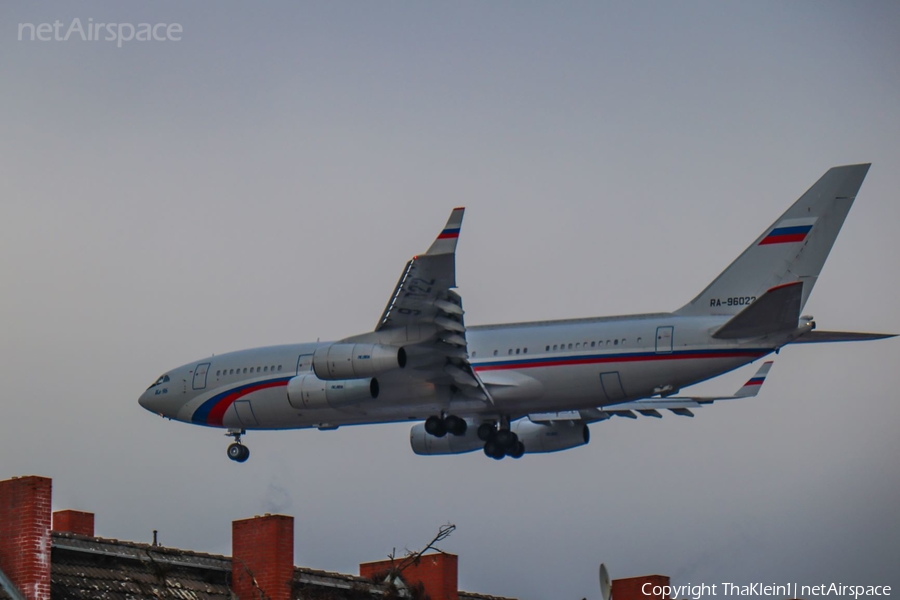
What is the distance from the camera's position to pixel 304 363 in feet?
137

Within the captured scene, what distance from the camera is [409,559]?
1304 inches

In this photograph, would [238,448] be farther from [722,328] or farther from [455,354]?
[722,328]

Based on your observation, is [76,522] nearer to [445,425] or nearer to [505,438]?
[445,425]

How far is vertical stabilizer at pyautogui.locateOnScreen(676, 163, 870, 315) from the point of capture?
3728cm

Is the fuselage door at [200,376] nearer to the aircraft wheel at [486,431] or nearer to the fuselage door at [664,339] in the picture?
the aircraft wheel at [486,431]

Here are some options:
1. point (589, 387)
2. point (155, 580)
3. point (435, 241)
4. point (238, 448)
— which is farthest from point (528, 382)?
point (155, 580)

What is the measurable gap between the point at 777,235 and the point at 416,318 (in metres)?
8.85

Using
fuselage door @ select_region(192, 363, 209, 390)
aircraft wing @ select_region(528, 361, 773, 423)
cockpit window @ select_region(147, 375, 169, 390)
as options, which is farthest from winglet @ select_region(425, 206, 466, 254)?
cockpit window @ select_region(147, 375, 169, 390)

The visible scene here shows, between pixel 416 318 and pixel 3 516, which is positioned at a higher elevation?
pixel 416 318

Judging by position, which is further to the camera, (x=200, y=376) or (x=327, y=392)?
(x=200, y=376)

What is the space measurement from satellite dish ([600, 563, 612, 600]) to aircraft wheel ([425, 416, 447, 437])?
1223 cm

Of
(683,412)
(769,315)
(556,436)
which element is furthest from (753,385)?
(769,315)

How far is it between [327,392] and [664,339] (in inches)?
344

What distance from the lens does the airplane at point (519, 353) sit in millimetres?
36031
